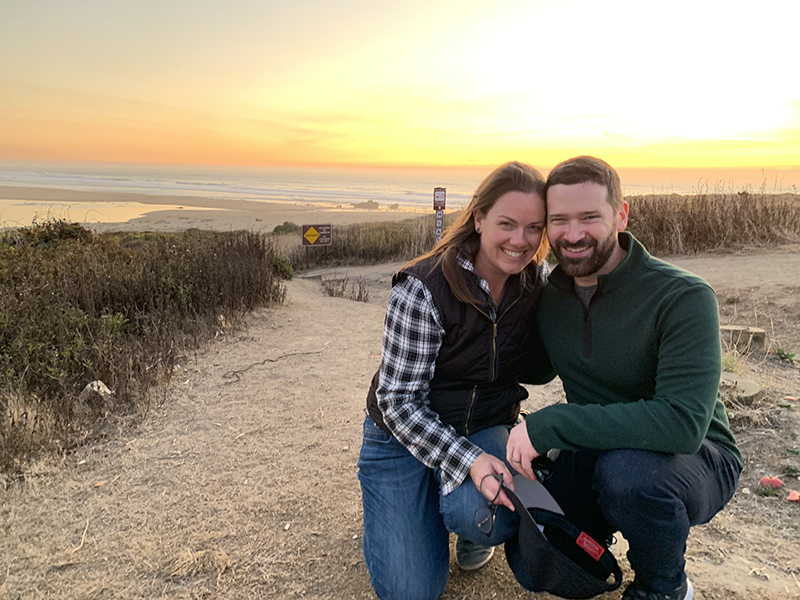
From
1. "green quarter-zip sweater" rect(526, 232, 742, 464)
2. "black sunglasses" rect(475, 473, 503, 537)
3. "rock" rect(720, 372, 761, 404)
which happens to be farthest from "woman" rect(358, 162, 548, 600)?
"rock" rect(720, 372, 761, 404)

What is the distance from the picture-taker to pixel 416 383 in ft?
7.55

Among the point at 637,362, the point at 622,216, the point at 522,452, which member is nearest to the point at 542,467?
the point at 522,452

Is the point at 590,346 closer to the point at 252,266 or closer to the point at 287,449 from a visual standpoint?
the point at 287,449

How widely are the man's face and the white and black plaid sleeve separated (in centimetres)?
55

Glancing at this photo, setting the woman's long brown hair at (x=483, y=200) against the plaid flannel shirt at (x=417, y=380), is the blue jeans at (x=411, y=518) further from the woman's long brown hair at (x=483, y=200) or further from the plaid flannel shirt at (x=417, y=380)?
the woman's long brown hair at (x=483, y=200)

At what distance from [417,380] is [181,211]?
29883 millimetres

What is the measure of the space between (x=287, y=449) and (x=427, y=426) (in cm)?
172

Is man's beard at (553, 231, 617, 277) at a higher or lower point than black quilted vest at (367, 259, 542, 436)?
higher

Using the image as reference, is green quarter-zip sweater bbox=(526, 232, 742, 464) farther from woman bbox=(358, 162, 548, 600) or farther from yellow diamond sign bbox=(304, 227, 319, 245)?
yellow diamond sign bbox=(304, 227, 319, 245)

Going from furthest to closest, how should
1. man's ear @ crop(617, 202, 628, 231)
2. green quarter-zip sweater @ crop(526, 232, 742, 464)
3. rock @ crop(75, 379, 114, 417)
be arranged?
rock @ crop(75, 379, 114, 417), man's ear @ crop(617, 202, 628, 231), green quarter-zip sweater @ crop(526, 232, 742, 464)

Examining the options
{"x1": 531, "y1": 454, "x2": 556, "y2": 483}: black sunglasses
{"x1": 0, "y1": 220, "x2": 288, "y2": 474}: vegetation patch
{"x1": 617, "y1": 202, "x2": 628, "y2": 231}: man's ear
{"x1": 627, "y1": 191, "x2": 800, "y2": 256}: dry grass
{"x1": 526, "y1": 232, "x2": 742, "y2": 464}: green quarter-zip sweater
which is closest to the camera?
{"x1": 526, "y1": 232, "x2": 742, "y2": 464}: green quarter-zip sweater

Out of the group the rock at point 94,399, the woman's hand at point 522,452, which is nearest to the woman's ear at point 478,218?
the woman's hand at point 522,452

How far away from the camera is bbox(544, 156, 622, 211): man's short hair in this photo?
2137 millimetres

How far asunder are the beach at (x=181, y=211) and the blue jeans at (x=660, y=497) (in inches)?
715
